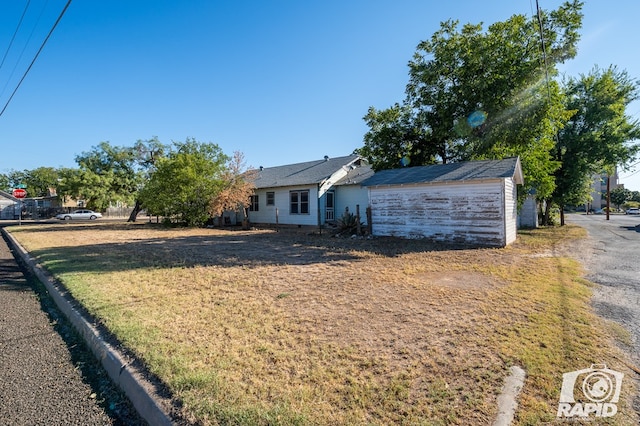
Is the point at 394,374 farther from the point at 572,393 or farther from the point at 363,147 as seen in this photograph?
the point at 363,147

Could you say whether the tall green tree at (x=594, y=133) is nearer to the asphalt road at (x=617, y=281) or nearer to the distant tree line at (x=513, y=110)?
the distant tree line at (x=513, y=110)

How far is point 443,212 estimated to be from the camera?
464 inches

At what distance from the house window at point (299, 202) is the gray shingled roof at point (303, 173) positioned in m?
0.72

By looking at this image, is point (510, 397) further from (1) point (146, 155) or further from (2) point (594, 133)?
(1) point (146, 155)

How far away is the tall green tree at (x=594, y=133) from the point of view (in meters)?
18.8

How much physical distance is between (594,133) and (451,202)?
1442 centimetres

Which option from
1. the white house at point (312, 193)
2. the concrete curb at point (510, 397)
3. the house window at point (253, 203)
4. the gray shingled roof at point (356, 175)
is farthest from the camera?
the house window at point (253, 203)

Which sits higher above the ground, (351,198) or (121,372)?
(351,198)

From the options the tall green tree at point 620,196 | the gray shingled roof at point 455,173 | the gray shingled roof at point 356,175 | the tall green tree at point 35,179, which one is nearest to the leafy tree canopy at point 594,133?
the gray shingled roof at point 455,173

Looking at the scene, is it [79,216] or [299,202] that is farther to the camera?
[79,216]

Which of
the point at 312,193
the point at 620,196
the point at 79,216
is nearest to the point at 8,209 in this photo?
the point at 79,216

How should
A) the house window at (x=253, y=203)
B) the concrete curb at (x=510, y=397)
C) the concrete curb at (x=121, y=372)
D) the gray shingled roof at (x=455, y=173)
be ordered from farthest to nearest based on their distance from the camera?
the house window at (x=253, y=203) < the gray shingled roof at (x=455, y=173) < the concrete curb at (x=121, y=372) < the concrete curb at (x=510, y=397)

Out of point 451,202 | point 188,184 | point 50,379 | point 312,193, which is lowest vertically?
point 50,379

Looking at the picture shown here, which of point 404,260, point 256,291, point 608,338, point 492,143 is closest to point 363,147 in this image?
point 492,143
